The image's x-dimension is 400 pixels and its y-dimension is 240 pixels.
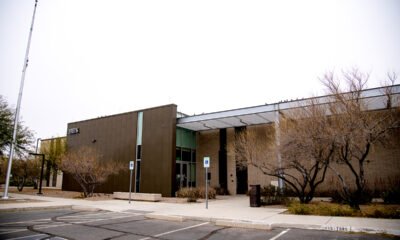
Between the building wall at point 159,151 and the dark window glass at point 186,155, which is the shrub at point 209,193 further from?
the dark window glass at point 186,155

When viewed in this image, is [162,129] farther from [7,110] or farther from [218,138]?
[7,110]

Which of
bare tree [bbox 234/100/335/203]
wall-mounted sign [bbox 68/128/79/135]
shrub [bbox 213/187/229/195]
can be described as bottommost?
shrub [bbox 213/187/229/195]

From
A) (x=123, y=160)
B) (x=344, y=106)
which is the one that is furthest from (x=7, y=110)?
(x=344, y=106)

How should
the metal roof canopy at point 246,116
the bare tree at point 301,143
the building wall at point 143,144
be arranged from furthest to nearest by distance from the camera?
the building wall at point 143,144
the metal roof canopy at point 246,116
the bare tree at point 301,143

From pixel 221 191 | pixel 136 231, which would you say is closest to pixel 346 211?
pixel 136 231

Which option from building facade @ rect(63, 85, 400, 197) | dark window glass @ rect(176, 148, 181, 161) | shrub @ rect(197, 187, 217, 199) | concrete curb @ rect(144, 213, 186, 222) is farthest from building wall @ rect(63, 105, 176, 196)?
concrete curb @ rect(144, 213, 186, 222)

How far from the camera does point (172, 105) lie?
24.3m

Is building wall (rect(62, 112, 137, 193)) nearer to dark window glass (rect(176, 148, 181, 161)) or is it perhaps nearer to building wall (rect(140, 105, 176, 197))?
building wall (rect(140, 105, 176, 197))

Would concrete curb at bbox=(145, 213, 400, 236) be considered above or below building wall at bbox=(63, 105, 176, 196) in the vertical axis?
below

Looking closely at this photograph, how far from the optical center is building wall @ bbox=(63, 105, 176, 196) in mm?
23469

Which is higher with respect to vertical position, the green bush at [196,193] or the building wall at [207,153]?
the building wall at [207,153]

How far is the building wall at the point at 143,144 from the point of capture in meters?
23.5

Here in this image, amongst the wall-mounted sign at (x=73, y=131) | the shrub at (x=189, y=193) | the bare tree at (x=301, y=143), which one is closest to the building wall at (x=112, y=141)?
the wall-mounted sign at (x=73, y=131)

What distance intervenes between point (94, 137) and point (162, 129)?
33.2ft
